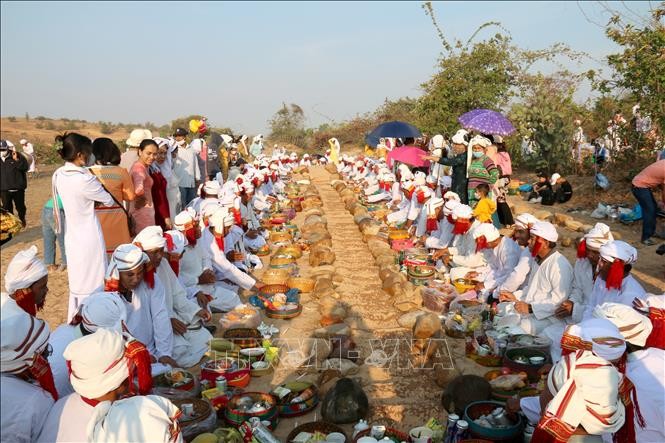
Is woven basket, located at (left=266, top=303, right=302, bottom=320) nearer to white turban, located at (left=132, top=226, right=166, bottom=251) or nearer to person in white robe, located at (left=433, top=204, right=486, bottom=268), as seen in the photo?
white turban, located at (left=132, top=226, right=166, bottom=251)

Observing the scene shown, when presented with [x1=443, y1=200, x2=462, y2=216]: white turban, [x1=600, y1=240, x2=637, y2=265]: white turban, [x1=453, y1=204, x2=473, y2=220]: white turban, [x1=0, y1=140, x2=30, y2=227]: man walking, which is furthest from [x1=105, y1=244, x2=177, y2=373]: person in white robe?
[x1=0, y1=140, x2=30, y2=227]: man walking

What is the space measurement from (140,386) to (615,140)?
12665mm

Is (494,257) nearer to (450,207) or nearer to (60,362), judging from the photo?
(450,207)

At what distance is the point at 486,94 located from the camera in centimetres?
1473

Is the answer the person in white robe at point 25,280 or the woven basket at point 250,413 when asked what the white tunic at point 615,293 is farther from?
the person in white robe at point 25,280

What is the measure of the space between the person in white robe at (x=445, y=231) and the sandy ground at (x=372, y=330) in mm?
1001

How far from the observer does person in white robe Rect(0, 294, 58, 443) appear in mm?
2340

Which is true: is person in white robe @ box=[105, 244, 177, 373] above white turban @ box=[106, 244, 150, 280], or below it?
below

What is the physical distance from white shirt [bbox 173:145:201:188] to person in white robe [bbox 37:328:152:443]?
689cm

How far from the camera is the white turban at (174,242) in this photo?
203 inches

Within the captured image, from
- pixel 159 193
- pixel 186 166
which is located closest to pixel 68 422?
pixel 159 193

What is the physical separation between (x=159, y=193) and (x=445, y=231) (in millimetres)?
4256

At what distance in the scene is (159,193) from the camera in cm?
691

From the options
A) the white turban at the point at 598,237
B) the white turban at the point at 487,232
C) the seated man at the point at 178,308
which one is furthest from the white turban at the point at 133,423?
the white turban at the point at 487,232
